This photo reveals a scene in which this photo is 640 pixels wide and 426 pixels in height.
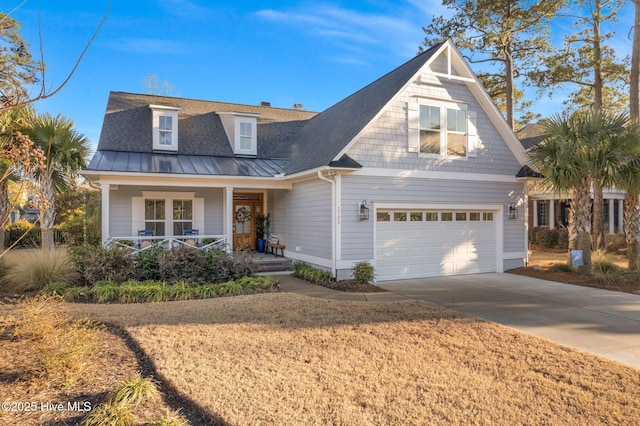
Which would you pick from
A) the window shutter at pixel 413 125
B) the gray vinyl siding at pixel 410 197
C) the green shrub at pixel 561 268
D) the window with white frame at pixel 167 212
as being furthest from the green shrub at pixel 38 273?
the green shrub at pixel 561 268

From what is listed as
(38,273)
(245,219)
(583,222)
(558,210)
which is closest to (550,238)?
(558,210)

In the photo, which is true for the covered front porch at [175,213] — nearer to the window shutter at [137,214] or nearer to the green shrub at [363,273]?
the window shutter at [137,214]

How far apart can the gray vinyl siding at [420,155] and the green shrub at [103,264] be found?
21.2 ft

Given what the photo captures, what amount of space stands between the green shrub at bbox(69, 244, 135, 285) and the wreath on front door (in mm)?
6033

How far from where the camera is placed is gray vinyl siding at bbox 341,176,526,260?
10.9 metres

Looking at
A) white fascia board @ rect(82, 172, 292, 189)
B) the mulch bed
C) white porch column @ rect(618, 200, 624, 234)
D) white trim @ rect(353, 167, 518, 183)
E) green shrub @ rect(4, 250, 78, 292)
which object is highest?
white trim @ rect(353, 167, 518, 183)

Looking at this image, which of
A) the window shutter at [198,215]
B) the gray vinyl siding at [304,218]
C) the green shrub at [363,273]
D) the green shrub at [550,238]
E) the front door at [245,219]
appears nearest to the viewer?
the green shrub at [363,273]

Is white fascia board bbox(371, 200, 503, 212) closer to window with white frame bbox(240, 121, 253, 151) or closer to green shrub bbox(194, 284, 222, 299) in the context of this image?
green shrub bbox(194, 284, 222, 299)

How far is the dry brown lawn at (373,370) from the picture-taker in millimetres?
3693

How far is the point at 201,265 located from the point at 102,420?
7.09 m

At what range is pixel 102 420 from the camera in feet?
11.1

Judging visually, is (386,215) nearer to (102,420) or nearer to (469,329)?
(469,329)

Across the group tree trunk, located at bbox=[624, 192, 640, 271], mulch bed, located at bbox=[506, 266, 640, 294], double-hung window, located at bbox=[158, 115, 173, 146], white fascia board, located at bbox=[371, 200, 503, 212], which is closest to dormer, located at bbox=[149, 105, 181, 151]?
double-hung window, located at bbox=[158, 115, 173, 146]

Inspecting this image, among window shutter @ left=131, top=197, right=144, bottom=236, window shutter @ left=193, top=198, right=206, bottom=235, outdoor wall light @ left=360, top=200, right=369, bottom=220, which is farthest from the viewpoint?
window shutter @ left=193, top=198, right=206, bottom=235
